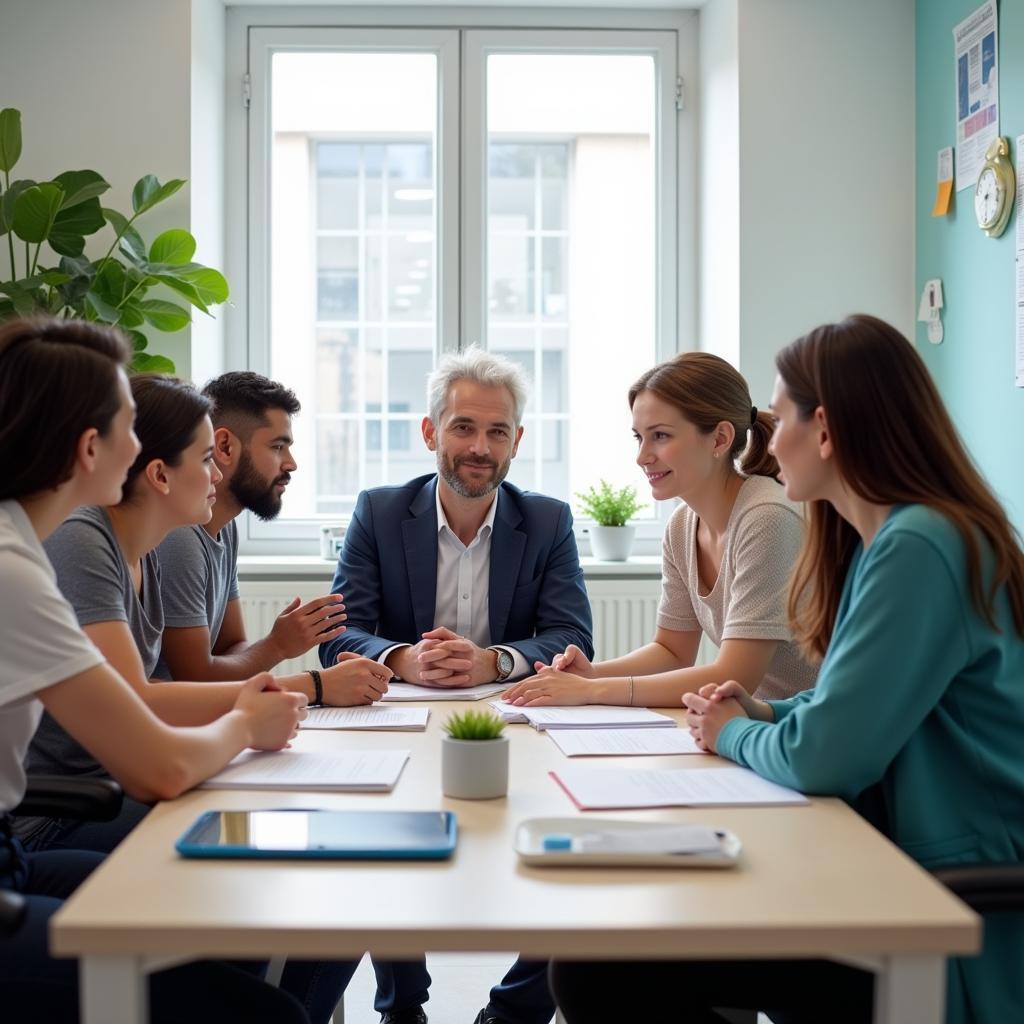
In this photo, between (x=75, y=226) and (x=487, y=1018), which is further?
(x=75, y=226)

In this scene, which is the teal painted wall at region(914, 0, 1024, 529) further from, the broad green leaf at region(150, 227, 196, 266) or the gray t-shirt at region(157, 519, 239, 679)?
the broad green leaf at region(150, 227, 196, 266)

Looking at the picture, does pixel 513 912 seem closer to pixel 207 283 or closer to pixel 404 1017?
pixel 404 1017

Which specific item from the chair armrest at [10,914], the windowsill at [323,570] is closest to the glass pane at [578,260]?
the windowsill at [323,570]

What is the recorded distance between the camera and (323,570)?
155 inches

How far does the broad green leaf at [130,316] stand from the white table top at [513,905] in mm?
2425

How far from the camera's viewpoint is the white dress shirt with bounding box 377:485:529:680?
8.78 ft

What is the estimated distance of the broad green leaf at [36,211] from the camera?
3277mm

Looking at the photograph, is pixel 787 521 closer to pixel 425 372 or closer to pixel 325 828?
pixel 325 828

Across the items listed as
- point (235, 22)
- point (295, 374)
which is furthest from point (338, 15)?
point (295, 374)

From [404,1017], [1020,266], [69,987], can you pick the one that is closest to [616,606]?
[1020,266]

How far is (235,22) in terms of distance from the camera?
13.7 feet

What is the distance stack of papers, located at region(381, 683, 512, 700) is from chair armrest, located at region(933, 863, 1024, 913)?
1070 millimetres

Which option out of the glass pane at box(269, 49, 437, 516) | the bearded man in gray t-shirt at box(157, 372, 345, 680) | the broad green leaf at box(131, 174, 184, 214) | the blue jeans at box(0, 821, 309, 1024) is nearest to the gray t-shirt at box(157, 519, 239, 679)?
the bearded man in gray t-shirt at box(157, 372, 345, 680)

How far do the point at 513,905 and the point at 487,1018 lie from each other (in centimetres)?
140
